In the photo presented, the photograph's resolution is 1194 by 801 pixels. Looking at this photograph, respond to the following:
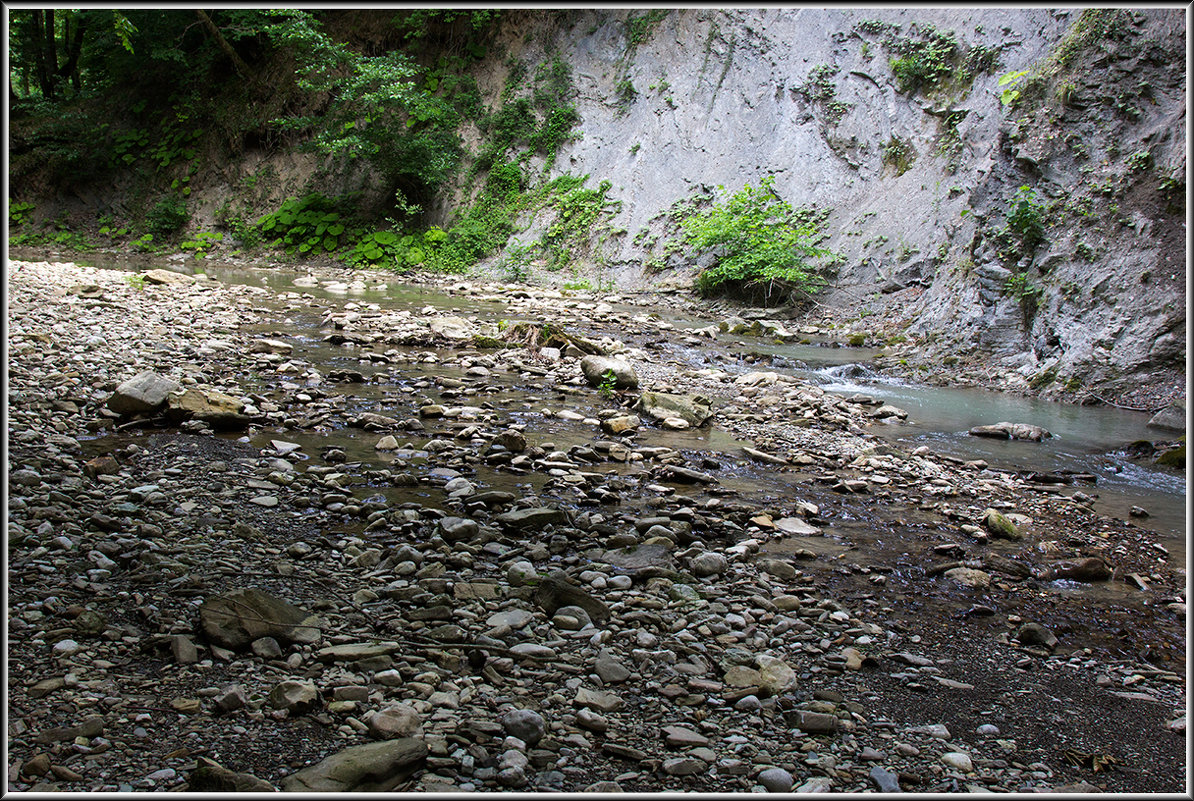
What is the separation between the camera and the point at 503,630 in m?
2.63

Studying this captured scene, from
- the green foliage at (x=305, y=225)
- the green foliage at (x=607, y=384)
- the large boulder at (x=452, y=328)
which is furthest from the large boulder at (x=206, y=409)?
the green foliage at (x=305, y=225)

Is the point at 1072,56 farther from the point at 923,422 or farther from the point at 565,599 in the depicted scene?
the point at 565,599

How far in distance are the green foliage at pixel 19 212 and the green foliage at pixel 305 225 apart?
22.9 feet

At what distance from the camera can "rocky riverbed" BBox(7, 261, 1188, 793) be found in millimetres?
1996

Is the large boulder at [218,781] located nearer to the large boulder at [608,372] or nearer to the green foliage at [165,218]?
the large boulder at [608,372]

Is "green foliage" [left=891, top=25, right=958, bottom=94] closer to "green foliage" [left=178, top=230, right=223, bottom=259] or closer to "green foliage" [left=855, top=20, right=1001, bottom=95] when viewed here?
"green foliage" [left=855, top=20, right=1001, bottom=95]

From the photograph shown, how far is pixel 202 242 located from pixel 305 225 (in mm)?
2986

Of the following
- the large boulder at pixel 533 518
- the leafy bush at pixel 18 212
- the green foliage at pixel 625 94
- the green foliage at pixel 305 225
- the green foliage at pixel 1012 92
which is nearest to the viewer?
the large boulder at pixel 533 518

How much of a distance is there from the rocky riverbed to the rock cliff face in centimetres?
432

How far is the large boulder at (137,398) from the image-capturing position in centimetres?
471

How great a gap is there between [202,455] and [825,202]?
1431 cm

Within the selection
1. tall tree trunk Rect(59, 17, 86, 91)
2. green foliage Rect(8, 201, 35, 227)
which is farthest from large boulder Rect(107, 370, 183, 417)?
tall tree trunk Rect(59, 17, 86, 91)

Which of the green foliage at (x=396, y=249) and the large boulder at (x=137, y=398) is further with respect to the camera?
the green foliage at (x=396, y=249)

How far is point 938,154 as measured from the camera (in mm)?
13797
